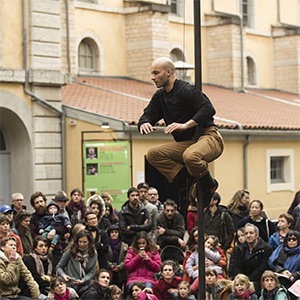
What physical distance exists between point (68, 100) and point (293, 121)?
7.95 meters

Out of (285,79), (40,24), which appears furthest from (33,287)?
(285,79)

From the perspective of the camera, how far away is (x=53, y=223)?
1123 centimetres

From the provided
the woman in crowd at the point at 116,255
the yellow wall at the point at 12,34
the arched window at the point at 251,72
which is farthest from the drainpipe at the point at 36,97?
the arched window at the point at 251,72

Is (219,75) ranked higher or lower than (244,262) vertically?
higher

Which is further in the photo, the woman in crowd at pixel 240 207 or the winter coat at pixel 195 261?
the woman in crowd at pixel 240 207

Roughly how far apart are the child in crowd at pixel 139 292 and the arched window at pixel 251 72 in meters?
24.2

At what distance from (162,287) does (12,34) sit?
8139mm

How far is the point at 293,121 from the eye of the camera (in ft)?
80.1

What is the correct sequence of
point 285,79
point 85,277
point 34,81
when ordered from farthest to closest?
point 285,79 → point 34,81 → point 85,277

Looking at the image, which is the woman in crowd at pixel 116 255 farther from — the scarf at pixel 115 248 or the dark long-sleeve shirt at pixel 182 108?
the dark long-sleeve shirt at pixel 182 108

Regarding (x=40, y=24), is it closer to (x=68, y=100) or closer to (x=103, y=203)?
(x=68, y=100)

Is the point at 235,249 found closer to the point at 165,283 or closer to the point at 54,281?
the point at 165,283

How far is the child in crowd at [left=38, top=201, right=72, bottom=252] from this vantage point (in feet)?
36.6

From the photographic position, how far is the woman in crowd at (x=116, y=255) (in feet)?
38.2
